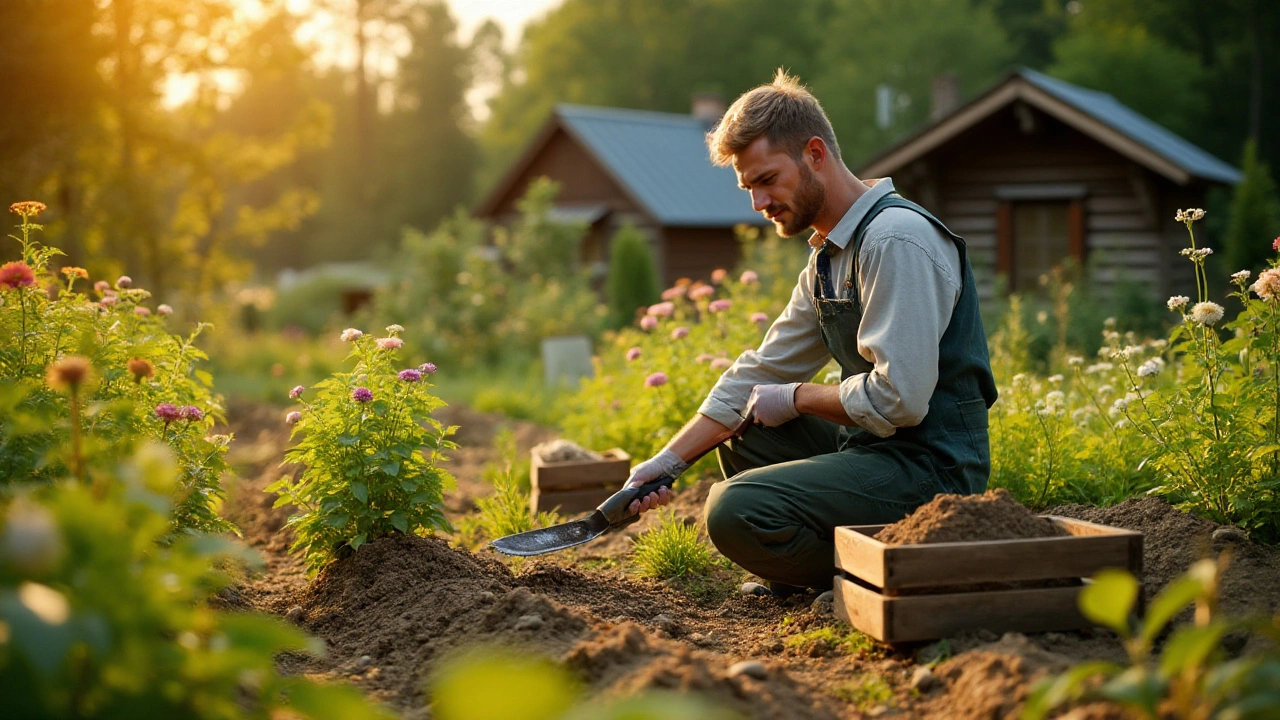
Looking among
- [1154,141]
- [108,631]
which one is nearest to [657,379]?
[108,631]

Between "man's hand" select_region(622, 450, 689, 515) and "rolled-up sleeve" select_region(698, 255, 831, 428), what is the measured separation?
209 millimetres

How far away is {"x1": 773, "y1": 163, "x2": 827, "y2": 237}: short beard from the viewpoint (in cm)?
348

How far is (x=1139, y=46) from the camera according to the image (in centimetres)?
3150

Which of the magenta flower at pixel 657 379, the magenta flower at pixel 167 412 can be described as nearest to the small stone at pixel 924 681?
the magenta flower at pixel 167 412

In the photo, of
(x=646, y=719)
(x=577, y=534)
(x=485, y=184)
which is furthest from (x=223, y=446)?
(x=485, y=184)

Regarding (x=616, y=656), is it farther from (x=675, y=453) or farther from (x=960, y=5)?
(x=960, y=5)

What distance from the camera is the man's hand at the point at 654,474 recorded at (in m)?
3.53

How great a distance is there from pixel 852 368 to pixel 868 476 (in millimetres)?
383

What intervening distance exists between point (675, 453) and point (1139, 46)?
32528 millimetres

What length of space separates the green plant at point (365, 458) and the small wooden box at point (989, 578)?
1687 mm

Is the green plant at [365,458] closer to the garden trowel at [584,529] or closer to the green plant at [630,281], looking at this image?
the garden trowel at [584,529]

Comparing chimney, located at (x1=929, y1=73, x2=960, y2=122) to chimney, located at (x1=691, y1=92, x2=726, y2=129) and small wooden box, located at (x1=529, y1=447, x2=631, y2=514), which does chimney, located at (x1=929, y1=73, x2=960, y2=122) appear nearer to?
chimney, located at (x1=691, y1=92, x2=726, y2=129)

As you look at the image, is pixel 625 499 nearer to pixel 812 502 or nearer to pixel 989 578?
pixel 812 502

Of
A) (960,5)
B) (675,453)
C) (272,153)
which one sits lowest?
(675,453)
